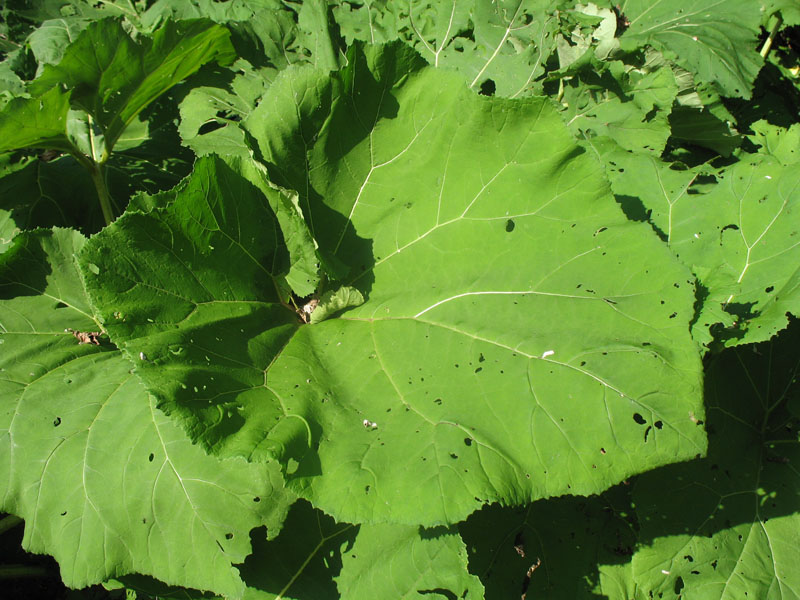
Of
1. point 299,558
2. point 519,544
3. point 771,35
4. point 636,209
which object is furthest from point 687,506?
point 771,35

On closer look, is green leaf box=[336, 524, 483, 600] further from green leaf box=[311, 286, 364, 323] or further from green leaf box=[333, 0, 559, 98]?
green leaf box=[333, 0, 559, 98]

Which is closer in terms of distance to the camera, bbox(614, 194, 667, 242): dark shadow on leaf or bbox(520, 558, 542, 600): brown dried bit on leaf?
bbox(520, 558, 542, 600): brown dried bit on leaf

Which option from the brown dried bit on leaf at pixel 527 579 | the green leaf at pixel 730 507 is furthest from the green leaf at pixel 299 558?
the green leaf at pixel 730 507

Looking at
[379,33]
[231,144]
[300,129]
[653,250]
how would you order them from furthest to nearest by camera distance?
1. [379,33]
2. [231,144]
3. [300,129]
4. [653,250]

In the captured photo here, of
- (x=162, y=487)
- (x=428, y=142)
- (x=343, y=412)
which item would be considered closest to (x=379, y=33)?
(x=428, y=142)

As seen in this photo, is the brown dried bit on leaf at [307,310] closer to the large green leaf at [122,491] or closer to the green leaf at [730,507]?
the large green leaf at [122,491]

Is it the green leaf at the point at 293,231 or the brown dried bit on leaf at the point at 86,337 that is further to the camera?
the brown dried bit on leaf at the point at 86,337

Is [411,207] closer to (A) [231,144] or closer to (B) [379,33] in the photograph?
(A) [231,144]

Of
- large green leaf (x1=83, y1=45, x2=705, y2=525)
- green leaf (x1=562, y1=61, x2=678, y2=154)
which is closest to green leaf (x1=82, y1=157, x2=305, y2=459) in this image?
large green leaf (x1=83, y1=45, x2=705, y2=525)
